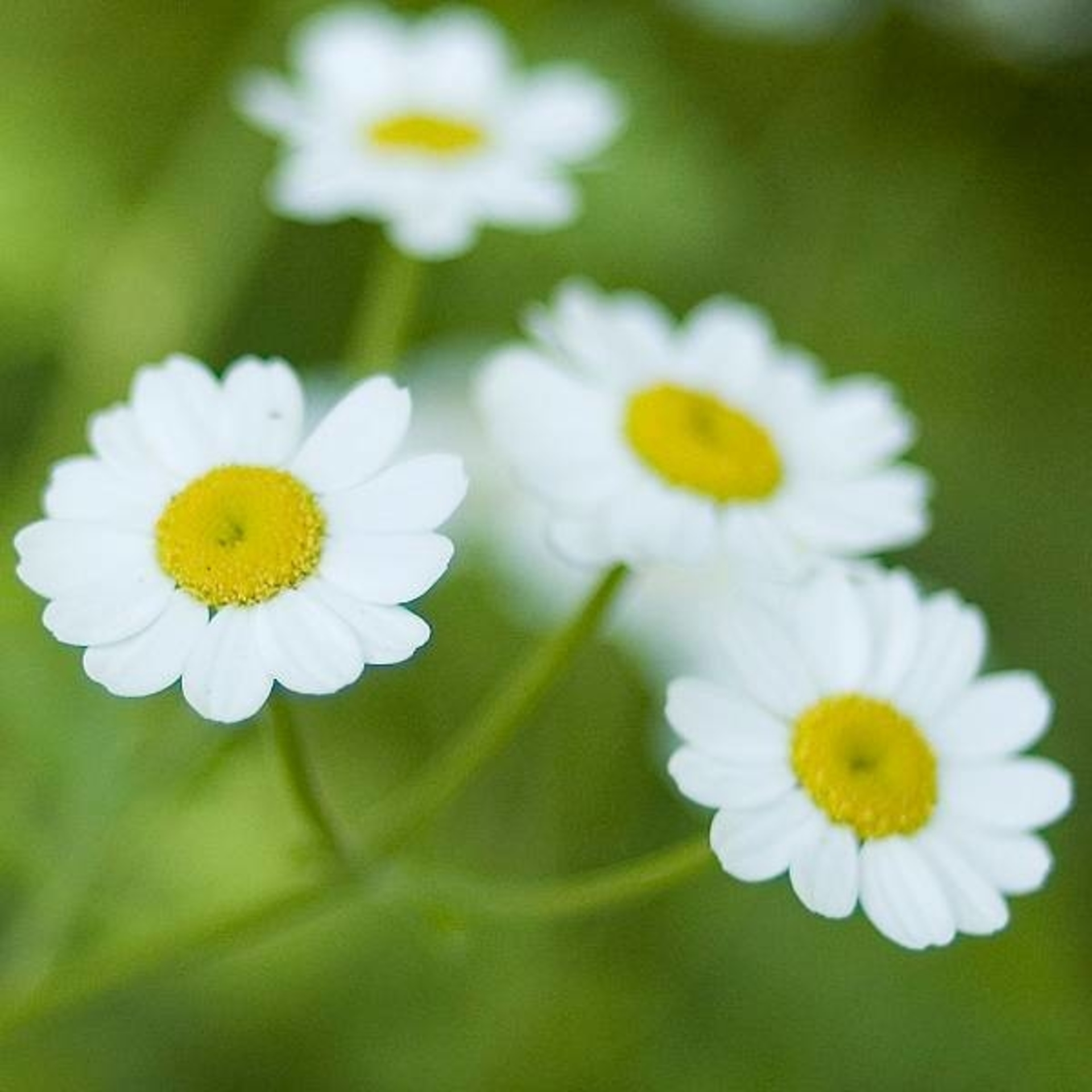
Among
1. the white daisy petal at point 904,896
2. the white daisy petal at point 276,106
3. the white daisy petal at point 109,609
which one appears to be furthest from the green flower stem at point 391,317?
the white daisy petal at point 904,896

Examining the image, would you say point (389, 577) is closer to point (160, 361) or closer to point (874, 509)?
point (874, 509)

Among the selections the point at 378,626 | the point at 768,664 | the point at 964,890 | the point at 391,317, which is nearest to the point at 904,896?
the point at 964,890

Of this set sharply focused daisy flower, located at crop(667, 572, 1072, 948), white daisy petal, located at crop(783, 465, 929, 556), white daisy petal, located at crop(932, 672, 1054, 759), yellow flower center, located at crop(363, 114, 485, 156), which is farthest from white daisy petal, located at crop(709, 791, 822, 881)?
yellow flower center, located at crop(363, 114, 485, 156)

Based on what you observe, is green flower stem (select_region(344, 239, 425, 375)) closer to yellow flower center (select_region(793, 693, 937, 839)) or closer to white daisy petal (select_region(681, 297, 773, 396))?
white daisy petal (select_region(681, 297, 773, 396))

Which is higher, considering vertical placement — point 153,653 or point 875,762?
point 875,762

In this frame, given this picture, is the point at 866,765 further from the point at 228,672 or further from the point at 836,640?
the point at 228,672
